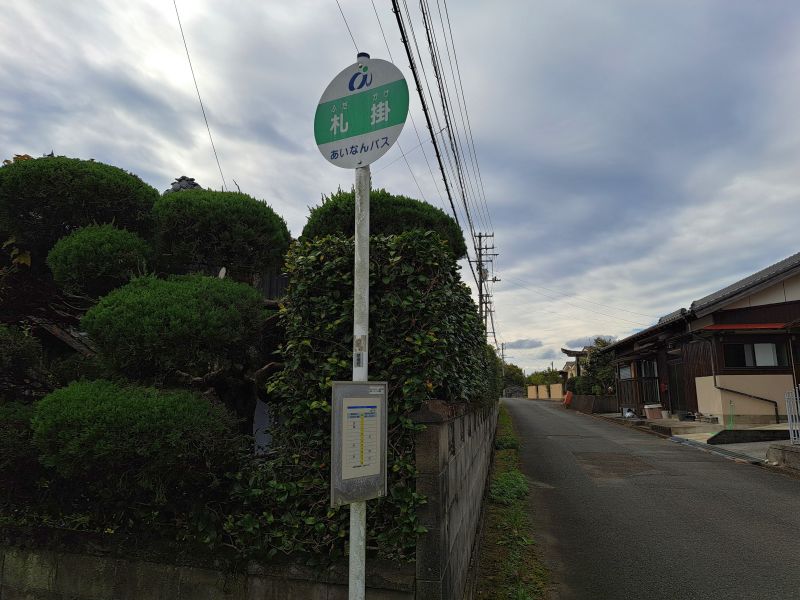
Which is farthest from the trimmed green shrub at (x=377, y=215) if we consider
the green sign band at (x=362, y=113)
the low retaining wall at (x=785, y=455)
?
the low retaining wall at (x=785, y=455)

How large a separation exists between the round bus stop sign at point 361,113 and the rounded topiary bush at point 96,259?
2.68 m

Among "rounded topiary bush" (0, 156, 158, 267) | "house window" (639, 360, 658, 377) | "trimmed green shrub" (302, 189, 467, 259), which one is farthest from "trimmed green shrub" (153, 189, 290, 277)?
"house window" (639, 360, 658, 377)

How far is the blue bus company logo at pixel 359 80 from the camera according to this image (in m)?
2.83

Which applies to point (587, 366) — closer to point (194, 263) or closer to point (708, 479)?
point (708, 479)

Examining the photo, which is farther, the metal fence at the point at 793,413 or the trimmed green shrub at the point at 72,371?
the metal fence at the point at 793,413

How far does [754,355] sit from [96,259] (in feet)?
65.9

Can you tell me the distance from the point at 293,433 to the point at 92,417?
4.12 ft

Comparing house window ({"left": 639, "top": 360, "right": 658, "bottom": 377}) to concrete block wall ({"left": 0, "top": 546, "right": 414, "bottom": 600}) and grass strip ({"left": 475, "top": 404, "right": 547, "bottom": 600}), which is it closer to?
grass strip ({"left": 475, "top": 404, "right": 547, "bottom": 600})

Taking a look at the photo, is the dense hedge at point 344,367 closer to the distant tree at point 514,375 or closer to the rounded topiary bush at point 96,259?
the rounded topiary bush at point 96,259

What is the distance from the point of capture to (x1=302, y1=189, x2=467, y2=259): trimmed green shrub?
4.72m

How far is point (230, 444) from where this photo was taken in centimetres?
346

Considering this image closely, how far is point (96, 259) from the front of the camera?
177 inches

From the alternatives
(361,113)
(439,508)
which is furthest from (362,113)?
(439,508)

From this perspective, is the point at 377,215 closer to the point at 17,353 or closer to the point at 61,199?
the point at 61,199
